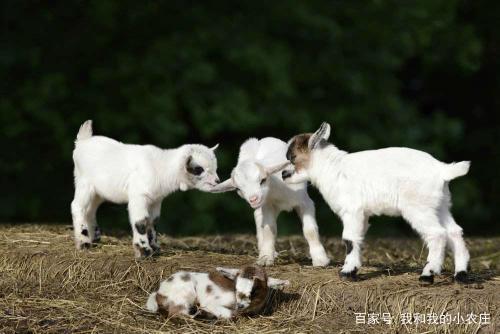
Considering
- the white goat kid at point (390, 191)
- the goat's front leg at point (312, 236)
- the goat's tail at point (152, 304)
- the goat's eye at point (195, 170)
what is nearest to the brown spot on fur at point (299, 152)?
the white goat kid at point (390, 191)

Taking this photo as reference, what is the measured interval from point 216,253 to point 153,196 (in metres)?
0.82

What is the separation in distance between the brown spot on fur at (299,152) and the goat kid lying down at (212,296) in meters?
1.34

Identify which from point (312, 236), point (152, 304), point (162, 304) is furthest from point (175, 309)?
point (312, 236)

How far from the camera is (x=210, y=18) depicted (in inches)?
570

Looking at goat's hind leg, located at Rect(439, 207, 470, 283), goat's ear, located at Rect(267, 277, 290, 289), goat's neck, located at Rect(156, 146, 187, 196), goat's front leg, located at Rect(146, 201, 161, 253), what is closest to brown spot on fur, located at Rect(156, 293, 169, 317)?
goat's ear, located at Rect(267, 277, 290, 289)

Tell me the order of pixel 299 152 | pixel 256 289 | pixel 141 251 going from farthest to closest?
pixel 141 251 → pixel 299 152 → pixel 256 289

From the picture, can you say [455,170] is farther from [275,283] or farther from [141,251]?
[141,251]

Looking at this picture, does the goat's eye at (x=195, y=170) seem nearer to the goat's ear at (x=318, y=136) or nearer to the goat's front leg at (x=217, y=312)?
the goat's ear at (x=318, y=136)

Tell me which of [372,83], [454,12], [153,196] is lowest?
[153,196]

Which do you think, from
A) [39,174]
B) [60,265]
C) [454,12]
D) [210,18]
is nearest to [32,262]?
[60,265]

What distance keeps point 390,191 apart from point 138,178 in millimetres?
2349

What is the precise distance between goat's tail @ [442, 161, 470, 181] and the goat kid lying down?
1579 mm

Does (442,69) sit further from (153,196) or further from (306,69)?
(153,196)

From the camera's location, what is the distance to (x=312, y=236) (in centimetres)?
760
